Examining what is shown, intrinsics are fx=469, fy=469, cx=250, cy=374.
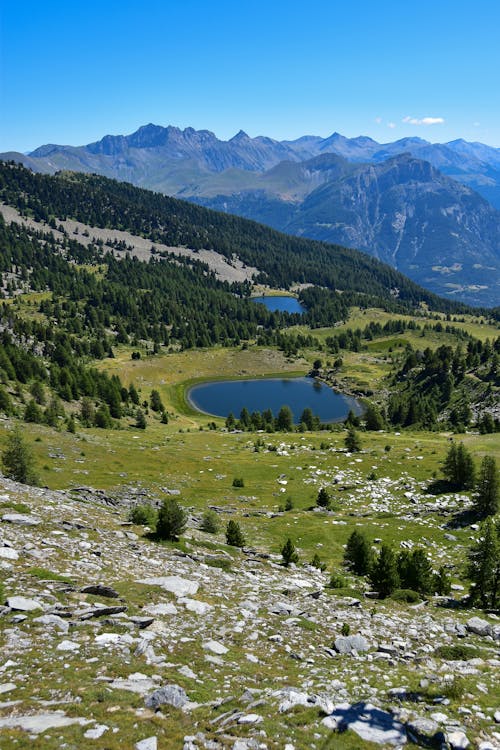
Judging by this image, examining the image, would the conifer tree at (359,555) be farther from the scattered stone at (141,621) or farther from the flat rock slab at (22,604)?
the flat rock slab at (22,604)

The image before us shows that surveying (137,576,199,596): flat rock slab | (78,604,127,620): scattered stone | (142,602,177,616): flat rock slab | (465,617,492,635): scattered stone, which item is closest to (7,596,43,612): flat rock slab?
(78,604,127,620): scattered stone

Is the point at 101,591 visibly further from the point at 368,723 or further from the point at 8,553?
the point at 368,723

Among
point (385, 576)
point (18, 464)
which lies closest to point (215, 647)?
Result: point (385, 576)

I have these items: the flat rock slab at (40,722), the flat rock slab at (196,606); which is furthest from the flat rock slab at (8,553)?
the flat rock slab at (40,722)

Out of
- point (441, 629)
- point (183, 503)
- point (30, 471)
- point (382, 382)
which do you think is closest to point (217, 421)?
point (382, 382)

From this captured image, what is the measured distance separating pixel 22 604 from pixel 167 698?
26.5 feet

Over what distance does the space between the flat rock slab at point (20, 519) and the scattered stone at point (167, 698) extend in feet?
58.6

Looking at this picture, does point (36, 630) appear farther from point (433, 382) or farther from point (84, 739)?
point (433, 382)

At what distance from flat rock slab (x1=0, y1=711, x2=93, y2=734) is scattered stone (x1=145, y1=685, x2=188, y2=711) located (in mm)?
2014

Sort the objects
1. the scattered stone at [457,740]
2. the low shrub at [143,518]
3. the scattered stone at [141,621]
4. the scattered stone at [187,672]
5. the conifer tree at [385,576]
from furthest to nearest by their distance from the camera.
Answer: the low shrub at [143,518]
the conifer tree at [385,576]
the scattered stone at [141,621]
the scattered stone at [187,672]
the scattered stone at [457,740]

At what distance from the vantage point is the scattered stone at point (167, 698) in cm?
1460

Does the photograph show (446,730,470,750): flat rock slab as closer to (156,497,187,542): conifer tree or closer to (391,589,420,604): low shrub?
(391,589,420,604): low shrub

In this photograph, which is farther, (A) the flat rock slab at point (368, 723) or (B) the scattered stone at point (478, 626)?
(B) the scattered stone at point (478, 626)

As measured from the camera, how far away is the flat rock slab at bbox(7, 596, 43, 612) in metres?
19.1
